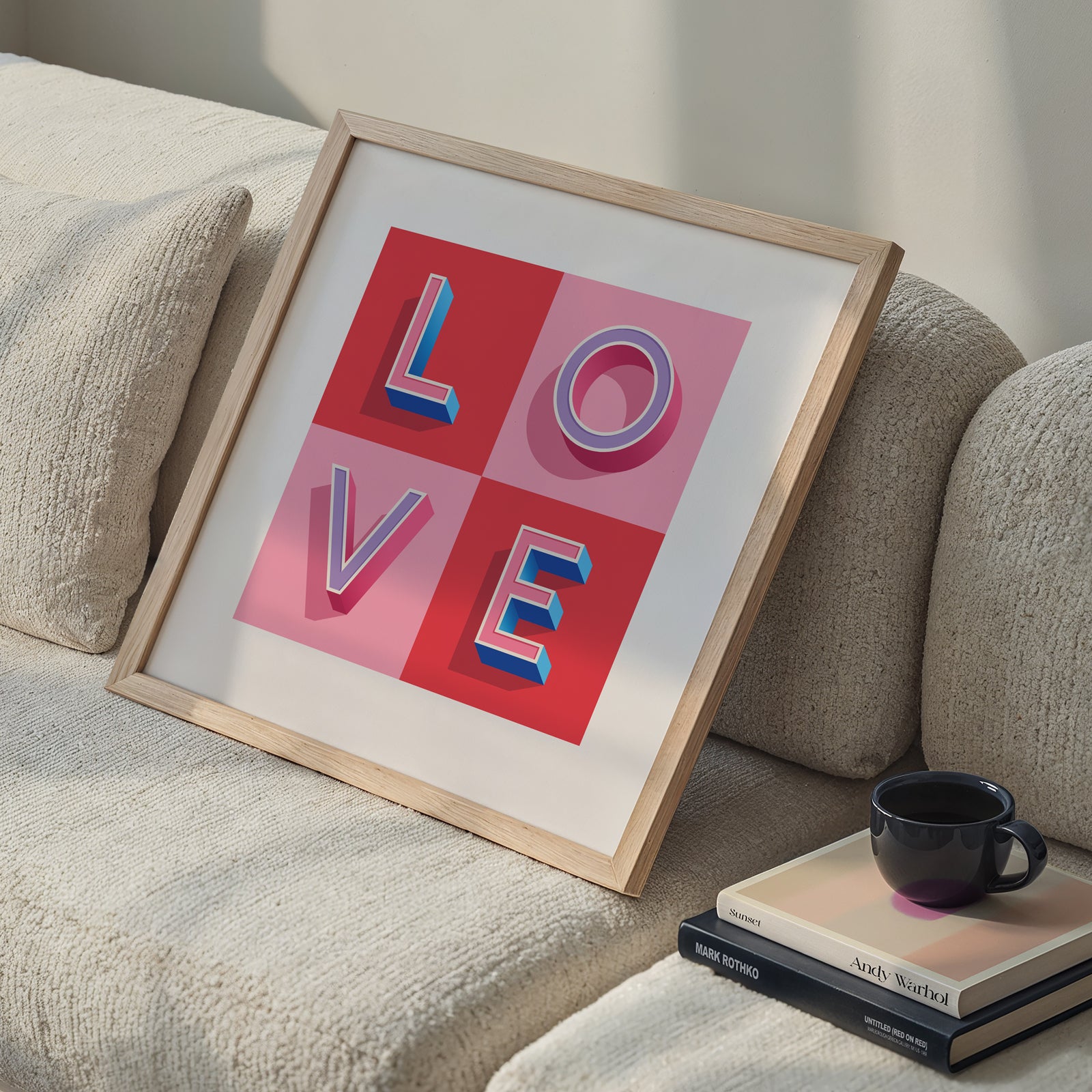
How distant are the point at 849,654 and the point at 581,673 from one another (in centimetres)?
23

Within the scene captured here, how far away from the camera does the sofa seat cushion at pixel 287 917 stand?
0.85m

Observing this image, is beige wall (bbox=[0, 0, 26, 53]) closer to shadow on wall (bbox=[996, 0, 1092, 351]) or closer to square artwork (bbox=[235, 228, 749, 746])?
square artwork (bbox=[235, 228, 749, 746])

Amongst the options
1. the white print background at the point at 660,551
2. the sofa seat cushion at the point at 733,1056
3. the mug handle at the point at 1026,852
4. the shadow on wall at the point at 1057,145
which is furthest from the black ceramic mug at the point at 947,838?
the shadow on wall at the point at 1057,145

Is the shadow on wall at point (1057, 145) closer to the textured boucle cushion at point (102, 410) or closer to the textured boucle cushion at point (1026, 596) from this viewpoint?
the textured boucle cushion at point (1026, 596)

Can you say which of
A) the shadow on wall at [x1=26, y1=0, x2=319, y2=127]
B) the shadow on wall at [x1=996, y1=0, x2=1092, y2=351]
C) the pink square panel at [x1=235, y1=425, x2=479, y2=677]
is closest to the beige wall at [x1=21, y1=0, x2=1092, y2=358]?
the shadow on wall at [x1=996, y1=0, x2=1092, y2=351]

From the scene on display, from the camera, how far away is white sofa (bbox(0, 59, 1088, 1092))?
845 mm

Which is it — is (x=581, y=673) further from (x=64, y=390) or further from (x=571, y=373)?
(x=64, y=390)

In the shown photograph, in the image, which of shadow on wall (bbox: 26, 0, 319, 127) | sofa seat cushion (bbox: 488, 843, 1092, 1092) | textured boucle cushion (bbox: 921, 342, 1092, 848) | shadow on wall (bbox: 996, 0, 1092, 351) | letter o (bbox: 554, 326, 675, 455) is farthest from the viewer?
shadow on wall (bbox: 26, 0, 319, 127)

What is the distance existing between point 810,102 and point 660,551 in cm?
63

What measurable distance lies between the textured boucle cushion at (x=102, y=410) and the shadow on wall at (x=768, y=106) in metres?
0.54

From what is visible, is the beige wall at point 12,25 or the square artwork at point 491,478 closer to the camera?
the square artwork at point 491,478

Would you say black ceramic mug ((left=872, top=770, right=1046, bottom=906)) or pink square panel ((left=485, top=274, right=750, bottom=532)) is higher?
pink square panel ((left=485, top=274, right=750, bottom=532))

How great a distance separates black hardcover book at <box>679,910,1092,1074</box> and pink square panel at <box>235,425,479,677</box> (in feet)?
1.33

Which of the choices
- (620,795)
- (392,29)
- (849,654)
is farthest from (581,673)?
(392,29)
